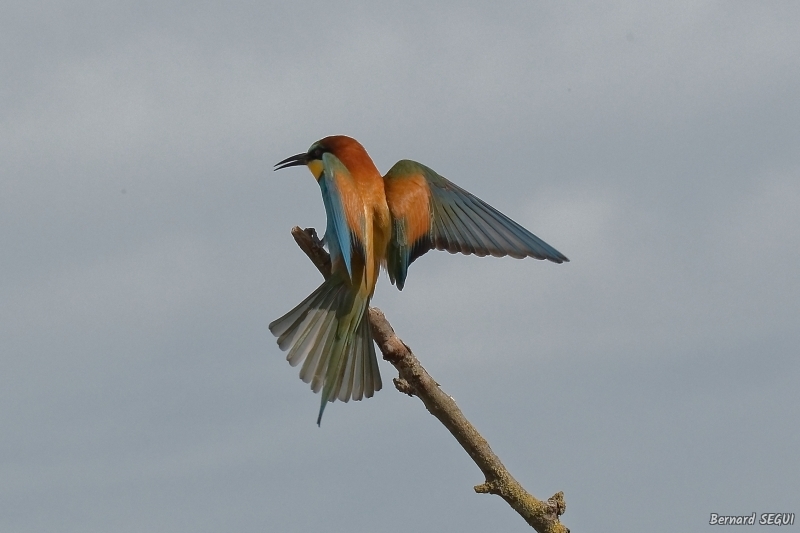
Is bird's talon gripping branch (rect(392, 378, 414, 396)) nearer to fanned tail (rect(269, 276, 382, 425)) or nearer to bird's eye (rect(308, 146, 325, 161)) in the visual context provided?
fanned tail (rect(269, 276, 382, 425))

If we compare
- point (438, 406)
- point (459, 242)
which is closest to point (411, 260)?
point (459, 242)

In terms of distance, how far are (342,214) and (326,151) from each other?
0.51 meters

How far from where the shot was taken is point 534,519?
11.4ft

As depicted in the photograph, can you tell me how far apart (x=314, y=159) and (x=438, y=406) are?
4.60ft

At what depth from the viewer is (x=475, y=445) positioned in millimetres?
A: 3453

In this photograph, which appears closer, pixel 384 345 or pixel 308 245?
pixel 384 345

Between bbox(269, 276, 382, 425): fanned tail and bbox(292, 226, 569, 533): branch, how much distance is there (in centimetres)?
27

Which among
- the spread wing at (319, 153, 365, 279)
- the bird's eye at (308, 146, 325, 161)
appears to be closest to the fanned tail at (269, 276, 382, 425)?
the spread wing at (319, 153, 365, 279)

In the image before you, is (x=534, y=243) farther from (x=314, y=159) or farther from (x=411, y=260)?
(x=314, y=159)

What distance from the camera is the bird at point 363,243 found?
375cm

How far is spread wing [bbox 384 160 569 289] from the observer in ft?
12.8

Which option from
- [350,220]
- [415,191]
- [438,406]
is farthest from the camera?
[415,191]

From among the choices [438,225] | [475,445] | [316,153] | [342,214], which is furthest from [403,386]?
[316,153]

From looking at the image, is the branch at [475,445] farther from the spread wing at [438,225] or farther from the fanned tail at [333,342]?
the spread wing at [438,225]
